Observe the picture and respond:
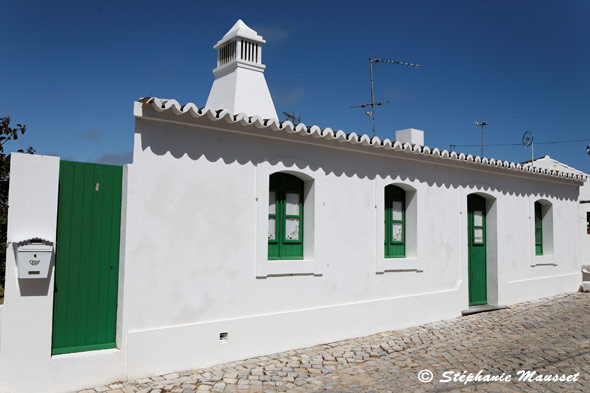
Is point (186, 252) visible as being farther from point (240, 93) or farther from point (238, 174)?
point (240, 93)

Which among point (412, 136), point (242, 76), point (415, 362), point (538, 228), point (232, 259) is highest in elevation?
point (242, 76)

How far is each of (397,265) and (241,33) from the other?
19.2 feet

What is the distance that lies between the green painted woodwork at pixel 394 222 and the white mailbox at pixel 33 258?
573 centimetres

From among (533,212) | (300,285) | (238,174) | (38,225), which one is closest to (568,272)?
(533,212)

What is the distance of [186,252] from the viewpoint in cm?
620

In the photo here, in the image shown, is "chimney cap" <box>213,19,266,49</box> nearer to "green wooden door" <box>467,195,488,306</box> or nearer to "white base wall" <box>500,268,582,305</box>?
"green wooden door" <box>467,195,488,306</box>

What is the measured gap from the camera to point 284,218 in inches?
294

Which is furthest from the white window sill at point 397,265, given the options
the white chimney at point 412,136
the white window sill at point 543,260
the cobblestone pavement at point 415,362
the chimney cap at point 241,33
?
the chimney cap at point 241,33

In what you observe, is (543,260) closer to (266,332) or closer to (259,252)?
(266,332)

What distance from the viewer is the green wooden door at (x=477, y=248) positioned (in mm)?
10570

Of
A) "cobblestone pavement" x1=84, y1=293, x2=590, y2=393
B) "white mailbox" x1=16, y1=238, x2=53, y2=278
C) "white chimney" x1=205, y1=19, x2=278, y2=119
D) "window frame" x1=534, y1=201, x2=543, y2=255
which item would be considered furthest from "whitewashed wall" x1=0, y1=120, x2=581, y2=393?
"window frame" x1=534, y1=201, x2=543, y2=255

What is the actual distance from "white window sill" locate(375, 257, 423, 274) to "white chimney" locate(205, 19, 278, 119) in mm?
4025

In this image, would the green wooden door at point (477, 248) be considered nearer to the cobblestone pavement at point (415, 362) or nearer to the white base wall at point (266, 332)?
the cobblestone pavement at point (415, 362)

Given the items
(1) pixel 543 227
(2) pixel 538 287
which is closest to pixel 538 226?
(1) pixel 543 227
